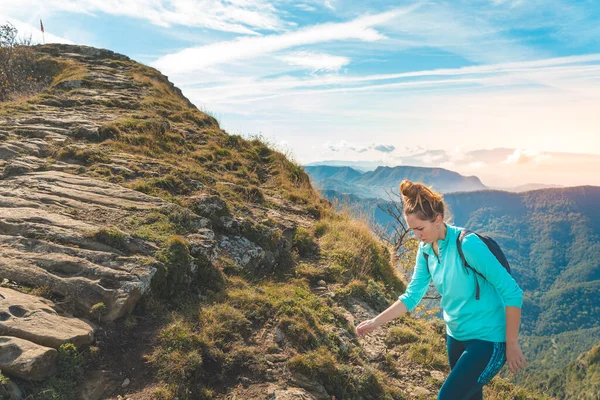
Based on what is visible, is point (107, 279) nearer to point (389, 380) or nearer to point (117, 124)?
point (389, 380)

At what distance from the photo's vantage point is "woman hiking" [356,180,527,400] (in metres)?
3.38

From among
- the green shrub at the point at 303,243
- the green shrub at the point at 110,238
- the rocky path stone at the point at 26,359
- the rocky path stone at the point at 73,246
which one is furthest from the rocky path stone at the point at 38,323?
the green shrub at the point at 303,243

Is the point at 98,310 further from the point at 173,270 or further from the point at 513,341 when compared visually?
the point at 513,341

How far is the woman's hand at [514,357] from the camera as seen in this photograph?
342cm

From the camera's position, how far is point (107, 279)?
5.56 m

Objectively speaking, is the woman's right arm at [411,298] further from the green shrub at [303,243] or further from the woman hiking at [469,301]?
the green shrub at [303,243]

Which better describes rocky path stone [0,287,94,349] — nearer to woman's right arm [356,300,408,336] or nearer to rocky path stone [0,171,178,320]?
rocky path stone [0,171,178,320]

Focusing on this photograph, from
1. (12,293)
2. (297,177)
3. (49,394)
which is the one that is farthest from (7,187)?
(297,177)

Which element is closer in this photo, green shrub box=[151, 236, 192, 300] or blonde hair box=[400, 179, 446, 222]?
blonde hair box=[400, 179, 446, 222]

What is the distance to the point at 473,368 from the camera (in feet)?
11.6

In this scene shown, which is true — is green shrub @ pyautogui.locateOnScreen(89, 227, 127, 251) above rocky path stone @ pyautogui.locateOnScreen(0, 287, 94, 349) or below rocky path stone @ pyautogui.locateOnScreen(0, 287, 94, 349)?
above

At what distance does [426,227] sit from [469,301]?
2.86 feet

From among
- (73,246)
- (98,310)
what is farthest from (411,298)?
(73,246)

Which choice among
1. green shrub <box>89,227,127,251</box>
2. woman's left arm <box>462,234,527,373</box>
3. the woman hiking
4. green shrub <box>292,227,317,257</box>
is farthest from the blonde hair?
green shrub <box>292,227,317,257</box>
